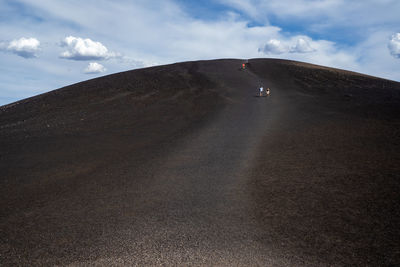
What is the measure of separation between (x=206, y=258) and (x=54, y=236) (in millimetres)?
3878

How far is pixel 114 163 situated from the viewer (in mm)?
13719

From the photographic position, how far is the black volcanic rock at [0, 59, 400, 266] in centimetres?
673

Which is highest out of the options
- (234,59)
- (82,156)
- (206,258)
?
(234,59)

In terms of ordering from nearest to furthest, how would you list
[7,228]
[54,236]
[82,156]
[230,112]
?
[54,236] < [7,228] < [82,156] < [230,112]

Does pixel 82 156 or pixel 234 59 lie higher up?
pixel 234 59

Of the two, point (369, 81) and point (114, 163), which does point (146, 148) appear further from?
point (369, 81)

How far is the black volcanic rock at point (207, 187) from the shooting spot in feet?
22.1

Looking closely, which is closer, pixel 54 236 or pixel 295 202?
pixel 54 236

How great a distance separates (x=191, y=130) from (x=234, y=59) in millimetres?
46242

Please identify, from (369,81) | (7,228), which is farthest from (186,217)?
(369,81)

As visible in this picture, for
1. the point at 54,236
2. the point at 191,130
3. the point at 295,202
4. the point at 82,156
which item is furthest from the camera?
the point at 191,130

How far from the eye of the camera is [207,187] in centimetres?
1041

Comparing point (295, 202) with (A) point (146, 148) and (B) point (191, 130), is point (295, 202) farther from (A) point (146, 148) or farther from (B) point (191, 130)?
(B) point (191, 130)

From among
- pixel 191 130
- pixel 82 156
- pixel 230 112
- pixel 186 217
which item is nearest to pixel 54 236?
pixel 186 217
